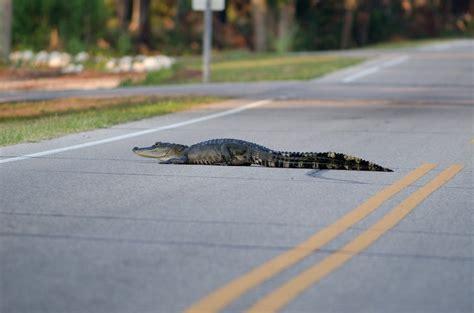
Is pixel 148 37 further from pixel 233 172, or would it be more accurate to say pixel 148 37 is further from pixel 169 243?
pixel 169 243

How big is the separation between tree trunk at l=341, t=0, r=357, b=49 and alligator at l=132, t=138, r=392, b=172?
2110 inches

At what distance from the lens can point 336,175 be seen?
11.8 meters

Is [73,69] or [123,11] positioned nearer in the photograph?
[73,69]

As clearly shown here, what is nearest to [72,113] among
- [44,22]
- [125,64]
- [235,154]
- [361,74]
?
[235,154]

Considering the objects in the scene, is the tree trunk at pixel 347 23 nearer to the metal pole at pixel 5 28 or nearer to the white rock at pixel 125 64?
the white rock at pixel 125 64

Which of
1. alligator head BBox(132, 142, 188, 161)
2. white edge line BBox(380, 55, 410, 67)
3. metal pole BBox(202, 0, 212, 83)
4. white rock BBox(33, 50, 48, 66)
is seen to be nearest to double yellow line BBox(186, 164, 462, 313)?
alligator head BBox(132, 142, 188, 161)

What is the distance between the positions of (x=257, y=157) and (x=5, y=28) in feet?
84.4

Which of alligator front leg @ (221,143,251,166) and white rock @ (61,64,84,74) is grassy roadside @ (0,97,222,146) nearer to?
alligator front leg @ (221,143,251,166)

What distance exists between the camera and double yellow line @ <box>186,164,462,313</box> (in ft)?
21.2

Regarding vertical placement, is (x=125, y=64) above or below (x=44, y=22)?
below

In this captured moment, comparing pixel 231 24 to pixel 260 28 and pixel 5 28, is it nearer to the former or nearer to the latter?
pixel 260 28

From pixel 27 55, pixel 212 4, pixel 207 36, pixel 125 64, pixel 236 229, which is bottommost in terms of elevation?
pixel 125 64

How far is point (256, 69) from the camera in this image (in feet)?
118

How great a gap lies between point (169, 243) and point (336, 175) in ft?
13.0
